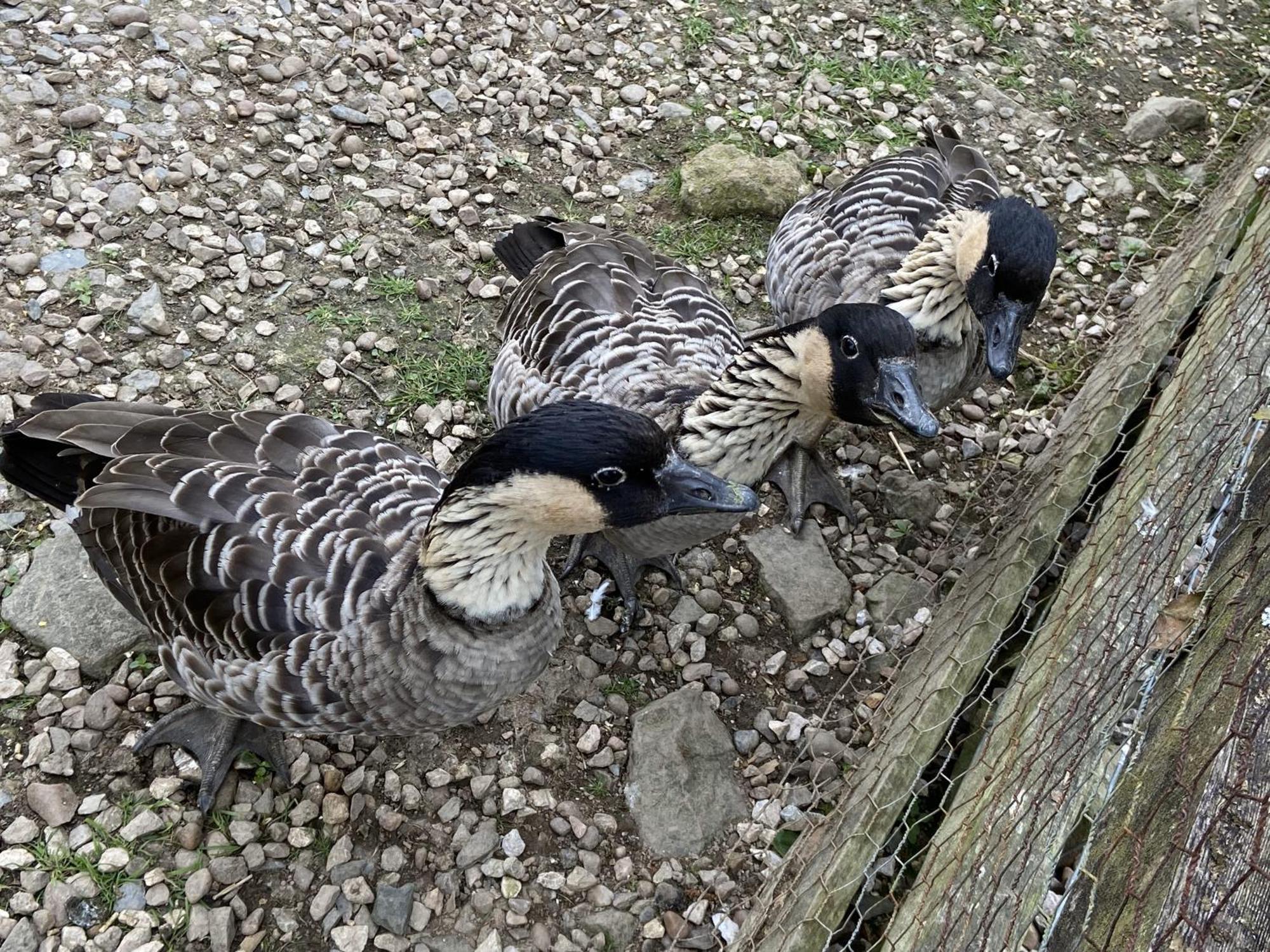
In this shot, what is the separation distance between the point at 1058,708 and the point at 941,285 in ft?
6.13

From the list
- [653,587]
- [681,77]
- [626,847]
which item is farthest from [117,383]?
[681,77]

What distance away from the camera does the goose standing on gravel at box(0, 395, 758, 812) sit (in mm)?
2799

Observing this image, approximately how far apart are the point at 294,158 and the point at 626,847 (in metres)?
4.00

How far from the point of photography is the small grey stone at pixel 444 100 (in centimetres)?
573

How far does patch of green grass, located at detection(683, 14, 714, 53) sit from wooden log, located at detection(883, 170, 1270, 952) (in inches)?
147

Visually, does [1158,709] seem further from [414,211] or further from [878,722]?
[414,211]

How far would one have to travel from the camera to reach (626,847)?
3.51 m

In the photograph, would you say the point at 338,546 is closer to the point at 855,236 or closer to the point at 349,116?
the point at 855,236

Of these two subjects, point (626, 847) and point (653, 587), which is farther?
point (653, 587)

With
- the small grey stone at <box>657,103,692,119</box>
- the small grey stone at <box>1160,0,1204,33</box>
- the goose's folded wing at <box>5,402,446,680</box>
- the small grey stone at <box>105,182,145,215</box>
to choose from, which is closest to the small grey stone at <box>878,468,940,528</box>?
the goose's folded wing at <box>5,402,446,680</box>

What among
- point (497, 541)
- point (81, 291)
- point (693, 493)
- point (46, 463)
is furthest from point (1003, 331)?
point (81, 291)

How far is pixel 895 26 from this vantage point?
6793 millimetres

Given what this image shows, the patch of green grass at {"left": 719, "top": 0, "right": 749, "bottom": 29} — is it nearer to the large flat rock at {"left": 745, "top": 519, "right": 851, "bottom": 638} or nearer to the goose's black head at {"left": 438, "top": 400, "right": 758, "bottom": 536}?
the large flat rock at {"left": 745, "top": 519, "right": 851, "bottom": 638}

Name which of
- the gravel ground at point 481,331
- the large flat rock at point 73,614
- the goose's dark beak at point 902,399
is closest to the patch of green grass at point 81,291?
the gravel ground at point 481,331
